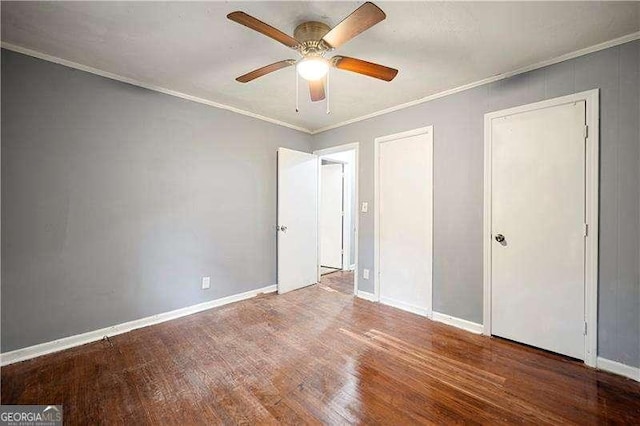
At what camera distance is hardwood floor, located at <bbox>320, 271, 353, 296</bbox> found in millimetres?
→ 3904

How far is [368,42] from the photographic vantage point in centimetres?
196

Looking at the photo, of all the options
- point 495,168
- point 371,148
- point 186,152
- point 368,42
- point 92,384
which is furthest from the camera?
point 371,148

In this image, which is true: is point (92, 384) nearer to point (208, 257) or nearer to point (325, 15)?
point (208, 257)

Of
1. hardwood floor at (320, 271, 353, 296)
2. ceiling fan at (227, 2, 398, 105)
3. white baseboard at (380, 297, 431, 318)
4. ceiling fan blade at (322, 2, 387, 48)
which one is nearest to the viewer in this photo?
ceiling fan blade at (322, 2, 387, 48)

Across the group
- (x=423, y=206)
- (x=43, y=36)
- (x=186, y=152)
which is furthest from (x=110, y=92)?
(x=423, y=206)

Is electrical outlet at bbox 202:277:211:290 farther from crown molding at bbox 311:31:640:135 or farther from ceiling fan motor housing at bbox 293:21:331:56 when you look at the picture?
crown molding at bbox 311:31:640:135

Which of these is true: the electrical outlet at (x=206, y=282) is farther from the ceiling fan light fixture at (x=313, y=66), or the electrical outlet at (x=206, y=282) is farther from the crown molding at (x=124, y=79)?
the ceiling fan light fixture at (x=313, y=66)

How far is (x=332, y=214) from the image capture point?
17.0 feet

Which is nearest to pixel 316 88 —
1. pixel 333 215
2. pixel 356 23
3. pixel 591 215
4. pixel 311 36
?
pixel 311 36

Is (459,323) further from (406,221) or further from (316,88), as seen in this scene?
(316,88)

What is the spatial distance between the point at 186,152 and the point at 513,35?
124 inches

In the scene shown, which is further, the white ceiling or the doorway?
the doorway

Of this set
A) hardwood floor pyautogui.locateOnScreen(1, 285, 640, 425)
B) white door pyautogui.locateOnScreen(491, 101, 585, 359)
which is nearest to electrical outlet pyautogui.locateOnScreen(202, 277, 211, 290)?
hardwood floor pyautogui.locateOnScreen(1, 285, 640, 425)

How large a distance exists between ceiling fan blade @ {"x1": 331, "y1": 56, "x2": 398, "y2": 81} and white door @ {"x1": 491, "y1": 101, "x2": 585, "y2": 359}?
1.36 meters
